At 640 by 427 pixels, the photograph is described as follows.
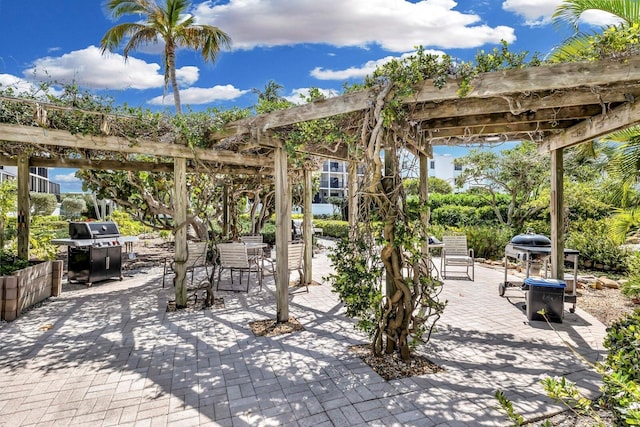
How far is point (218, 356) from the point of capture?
3.56 metres

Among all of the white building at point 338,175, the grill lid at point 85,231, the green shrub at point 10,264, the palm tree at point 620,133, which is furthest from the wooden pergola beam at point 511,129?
the white building at point 338,175

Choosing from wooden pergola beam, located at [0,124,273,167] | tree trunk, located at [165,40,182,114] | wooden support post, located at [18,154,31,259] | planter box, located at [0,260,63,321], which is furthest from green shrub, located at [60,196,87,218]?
wooden pergola beam, located at [0,124,273,167]

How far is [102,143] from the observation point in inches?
186

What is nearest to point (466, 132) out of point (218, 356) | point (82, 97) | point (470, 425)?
point (470, 425)

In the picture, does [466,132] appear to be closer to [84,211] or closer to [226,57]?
[226,57]

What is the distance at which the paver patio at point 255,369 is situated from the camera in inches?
101

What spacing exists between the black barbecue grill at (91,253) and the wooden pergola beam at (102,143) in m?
2.38

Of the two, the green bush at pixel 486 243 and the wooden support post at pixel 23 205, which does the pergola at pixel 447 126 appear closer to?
the wooden support post at pixel 23 205

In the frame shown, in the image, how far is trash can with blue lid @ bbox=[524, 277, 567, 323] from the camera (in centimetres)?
448

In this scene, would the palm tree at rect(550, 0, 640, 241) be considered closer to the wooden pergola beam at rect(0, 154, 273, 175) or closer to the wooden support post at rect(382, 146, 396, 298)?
the wooden support post at rect(382, 146, 396, 298)

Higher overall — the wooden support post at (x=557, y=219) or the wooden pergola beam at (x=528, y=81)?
the wooden pergola beam at (x=528, y=81)

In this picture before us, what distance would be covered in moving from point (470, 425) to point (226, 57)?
13.6m

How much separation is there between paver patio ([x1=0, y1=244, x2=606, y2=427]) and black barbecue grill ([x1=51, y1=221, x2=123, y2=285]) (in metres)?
1.51

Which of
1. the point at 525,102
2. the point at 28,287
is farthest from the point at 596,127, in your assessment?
the point at 28,287
